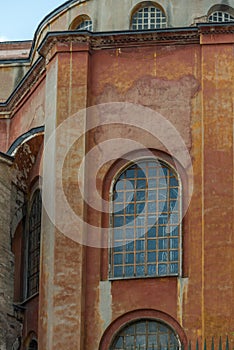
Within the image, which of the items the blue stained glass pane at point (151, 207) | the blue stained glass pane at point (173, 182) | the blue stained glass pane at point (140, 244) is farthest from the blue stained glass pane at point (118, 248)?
the blue stained glass pane at point (173, 182)

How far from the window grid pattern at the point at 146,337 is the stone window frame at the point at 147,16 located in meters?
9.06

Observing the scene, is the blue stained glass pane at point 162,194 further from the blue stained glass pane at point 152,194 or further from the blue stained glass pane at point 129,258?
the blue stained glass pane at point 129,258

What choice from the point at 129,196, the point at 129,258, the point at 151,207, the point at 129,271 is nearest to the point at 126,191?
the point at 129,196

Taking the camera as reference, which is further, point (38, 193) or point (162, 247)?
point (38, 193)

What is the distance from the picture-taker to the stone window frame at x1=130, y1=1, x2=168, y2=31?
3406 cm

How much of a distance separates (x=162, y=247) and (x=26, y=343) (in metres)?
4.93

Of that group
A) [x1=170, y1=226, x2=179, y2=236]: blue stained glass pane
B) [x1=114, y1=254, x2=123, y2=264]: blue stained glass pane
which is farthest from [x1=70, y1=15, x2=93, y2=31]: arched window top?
[x1=114, y1=254, x2=123, y2=264]: blue stained glass pane

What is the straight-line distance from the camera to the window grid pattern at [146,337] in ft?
98.1

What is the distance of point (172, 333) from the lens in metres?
29.9

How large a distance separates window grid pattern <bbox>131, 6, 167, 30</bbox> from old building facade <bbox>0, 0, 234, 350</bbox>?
0.07 m

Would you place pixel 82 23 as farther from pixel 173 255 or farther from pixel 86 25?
pixel 173 255

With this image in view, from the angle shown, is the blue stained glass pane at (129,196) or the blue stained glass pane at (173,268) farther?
the blue stained glass pane at (129,196)

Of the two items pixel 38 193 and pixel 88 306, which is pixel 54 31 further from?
pixel 88 306

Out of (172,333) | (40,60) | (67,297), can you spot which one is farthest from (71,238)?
(40,60)
